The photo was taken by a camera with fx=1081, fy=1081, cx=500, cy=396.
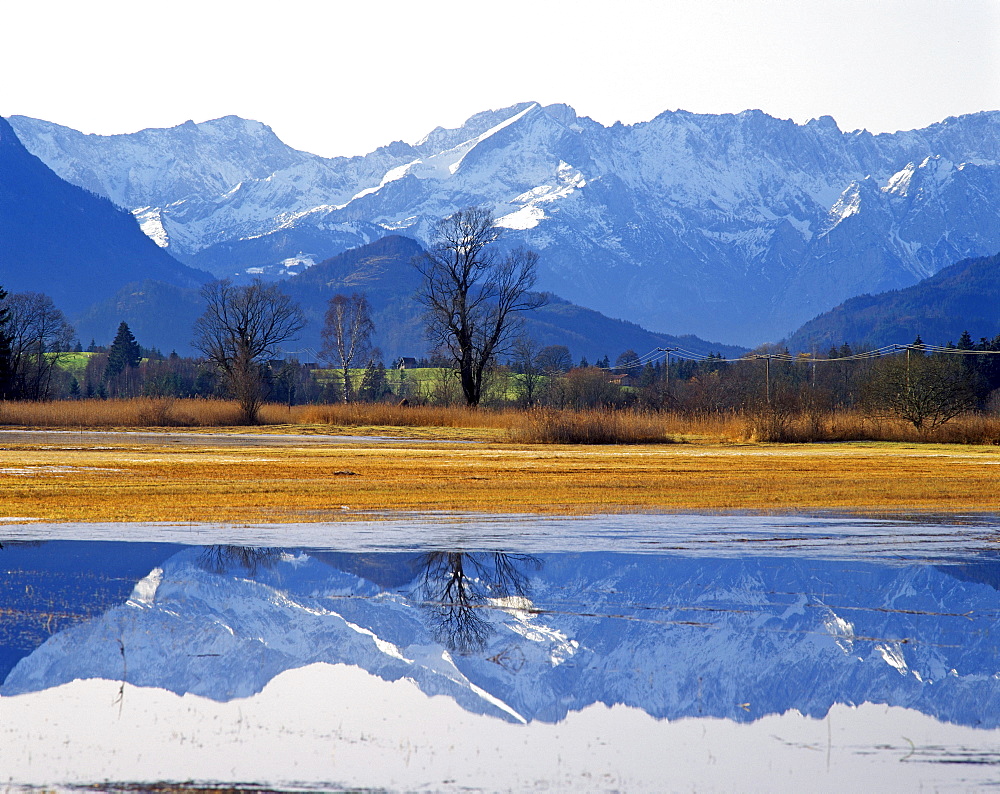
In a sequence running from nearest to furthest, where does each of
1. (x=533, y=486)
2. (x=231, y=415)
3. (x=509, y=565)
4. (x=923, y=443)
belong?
(x=509, y=565) → (x=533, y=486) → (x=923, y=443) → (x=231, y=415)

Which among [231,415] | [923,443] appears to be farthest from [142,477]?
[231,415]

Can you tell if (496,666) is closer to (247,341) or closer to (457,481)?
(457,481)

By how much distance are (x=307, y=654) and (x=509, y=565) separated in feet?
13.7

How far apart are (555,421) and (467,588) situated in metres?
31.4

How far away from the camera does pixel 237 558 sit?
1195cm

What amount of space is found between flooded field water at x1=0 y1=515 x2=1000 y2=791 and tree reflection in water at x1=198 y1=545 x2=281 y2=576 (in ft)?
0.19

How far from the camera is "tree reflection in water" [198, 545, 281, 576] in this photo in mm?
11306

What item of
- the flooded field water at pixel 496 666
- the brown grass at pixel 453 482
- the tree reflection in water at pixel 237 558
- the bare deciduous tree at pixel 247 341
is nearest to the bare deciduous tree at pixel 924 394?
the brown grass at pixel 453 482

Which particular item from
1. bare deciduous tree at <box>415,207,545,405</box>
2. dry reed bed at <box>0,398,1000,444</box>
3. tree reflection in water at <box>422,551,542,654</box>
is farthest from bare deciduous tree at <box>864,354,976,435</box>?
tree reflection in water at <box>422,551,542,654</box>

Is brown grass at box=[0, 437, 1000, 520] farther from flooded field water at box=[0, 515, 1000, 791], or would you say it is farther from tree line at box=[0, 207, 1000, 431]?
tree line at box=[0, 207, 1000, 431]

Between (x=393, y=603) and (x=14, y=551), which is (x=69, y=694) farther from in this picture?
(x=14, y=551)

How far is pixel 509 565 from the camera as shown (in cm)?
1182

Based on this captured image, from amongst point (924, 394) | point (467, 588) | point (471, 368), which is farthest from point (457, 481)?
point (471, 368)

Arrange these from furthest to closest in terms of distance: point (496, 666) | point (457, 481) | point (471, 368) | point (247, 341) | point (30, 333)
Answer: point (30, 333) → point (247, 341) → point (471, 368) → point (457, 481) → point (496, 666)
